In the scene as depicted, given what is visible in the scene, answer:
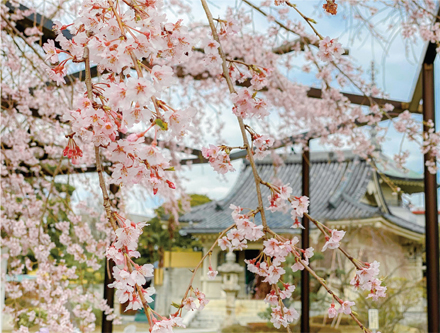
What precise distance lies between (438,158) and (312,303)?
14.2ft

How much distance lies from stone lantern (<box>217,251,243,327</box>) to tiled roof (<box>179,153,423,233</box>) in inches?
32.8

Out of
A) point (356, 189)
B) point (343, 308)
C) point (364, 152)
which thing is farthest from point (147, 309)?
point (356, 189)

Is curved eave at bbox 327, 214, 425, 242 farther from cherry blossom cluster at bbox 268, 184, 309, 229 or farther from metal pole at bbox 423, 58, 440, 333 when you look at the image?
cherry blossom cluster at bbox 268, 184, 309, 229

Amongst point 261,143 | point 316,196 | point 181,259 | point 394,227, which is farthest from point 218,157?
point 316,196

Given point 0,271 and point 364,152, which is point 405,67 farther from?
point 0,271

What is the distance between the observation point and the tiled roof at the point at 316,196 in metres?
7.55

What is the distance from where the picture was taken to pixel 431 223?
2984 mm

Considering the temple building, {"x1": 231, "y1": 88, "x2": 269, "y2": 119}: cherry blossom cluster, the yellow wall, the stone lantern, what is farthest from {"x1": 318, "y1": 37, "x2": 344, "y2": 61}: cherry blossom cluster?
the yellow wall

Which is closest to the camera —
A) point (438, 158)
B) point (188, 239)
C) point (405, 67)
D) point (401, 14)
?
point (438, 158)

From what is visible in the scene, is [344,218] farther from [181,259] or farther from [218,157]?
[218,157]

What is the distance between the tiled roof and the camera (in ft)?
24.8

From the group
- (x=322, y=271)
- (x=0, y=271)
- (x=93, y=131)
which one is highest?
(x=93, y=131)

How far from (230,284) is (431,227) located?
4846mm

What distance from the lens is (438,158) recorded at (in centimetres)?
241
